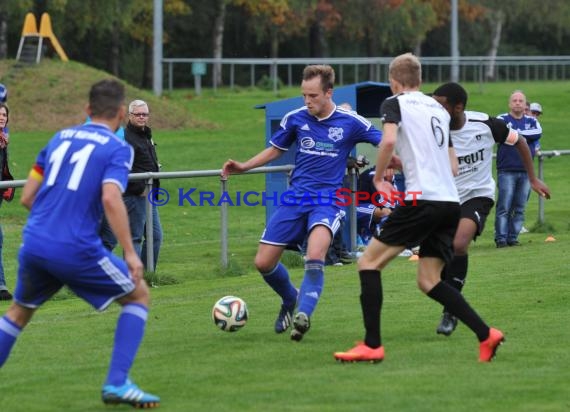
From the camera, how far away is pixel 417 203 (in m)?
8.30

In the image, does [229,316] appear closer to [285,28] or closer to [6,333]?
[6,333]

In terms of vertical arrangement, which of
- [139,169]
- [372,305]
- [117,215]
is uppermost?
[117,215]

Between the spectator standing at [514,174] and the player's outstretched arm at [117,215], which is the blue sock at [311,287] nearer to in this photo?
the player's outstretched arm at [117,215]

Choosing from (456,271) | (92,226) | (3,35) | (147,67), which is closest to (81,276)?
(92,226)

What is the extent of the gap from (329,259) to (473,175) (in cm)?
565

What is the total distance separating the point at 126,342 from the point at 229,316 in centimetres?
280

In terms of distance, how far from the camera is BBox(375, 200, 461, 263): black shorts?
8.30 meters

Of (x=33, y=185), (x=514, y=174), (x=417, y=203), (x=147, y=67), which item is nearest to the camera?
(x=33, y=185)

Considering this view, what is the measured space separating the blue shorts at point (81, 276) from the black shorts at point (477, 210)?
3.63 metres

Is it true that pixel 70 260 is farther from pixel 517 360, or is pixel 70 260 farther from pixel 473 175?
pixel 473 175

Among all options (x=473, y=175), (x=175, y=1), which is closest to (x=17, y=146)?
(x=473, y=175)

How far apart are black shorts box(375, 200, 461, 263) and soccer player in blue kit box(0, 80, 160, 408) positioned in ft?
6.29

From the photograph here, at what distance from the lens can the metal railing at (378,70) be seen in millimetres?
49219

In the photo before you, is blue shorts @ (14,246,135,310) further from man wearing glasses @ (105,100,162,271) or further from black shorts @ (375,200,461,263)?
man wearing glasses @ (105,100,162,271)
